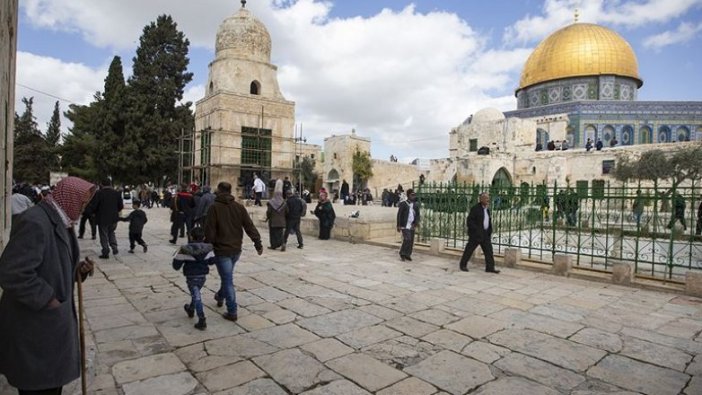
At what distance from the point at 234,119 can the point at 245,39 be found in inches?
147

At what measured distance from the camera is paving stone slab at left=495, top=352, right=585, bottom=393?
315 centimetres

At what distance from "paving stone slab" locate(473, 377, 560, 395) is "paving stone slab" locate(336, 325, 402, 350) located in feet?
3.79

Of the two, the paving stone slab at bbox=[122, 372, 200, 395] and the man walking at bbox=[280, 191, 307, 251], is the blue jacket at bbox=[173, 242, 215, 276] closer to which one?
the paving stone slab at bbox=[122, 372, 200, 395]

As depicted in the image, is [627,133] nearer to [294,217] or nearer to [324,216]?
[324,216]

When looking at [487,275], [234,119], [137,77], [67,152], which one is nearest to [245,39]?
[234,119]

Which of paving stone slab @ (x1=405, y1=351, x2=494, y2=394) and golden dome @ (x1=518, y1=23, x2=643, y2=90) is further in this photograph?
golden dome @ (x1=518, y1=23, x2=643, y2=90)

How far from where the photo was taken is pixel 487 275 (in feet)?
23.8

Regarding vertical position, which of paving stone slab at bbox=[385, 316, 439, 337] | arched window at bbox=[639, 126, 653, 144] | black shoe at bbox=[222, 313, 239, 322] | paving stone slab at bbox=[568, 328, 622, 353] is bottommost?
paving stone slab at bbox=[385, 316, 439, 337]

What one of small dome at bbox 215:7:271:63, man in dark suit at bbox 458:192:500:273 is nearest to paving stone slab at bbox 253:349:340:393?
man in dark suit at bbox 458:192:500:273

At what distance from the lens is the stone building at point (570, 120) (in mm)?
31000

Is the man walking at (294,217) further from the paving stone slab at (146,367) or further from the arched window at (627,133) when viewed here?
the arched window at (627,133)

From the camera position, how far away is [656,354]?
374cm

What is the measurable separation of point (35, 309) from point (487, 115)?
4045 cm

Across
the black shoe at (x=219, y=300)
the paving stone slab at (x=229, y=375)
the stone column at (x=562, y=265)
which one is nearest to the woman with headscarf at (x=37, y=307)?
the paving stone slab at (x=229, y=375)
